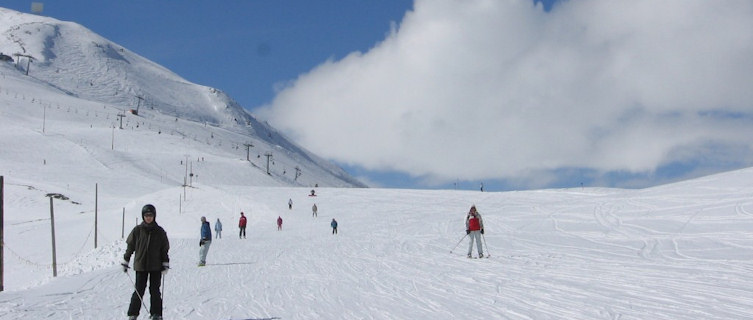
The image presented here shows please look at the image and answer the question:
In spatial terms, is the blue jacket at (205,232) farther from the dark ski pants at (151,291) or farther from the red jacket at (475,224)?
the dark ski pants at (151,291)

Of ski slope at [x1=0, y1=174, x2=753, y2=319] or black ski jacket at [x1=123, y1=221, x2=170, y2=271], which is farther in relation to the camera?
ski slope at [x1=0, y1=174, x2=753, y2=319]

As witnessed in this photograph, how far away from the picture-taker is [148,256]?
28.3 ft

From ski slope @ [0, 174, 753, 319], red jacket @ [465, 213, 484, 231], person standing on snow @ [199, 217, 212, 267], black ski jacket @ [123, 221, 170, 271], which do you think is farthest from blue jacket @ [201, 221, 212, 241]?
black ski jacket @ [123, 221, 170, 271]

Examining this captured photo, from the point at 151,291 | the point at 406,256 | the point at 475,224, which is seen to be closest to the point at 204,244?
the point at 406,256

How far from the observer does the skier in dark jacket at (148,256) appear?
28.3 feet

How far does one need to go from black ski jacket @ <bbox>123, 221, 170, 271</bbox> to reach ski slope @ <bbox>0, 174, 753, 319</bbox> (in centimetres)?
A: 28

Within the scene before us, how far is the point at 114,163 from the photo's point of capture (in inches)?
4097

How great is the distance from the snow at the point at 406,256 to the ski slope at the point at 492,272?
69 millimetres

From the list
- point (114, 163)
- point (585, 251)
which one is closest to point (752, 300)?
point (585, 251)

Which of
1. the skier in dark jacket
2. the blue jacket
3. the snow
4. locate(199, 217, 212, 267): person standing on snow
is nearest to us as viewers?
the skier in dark jacket

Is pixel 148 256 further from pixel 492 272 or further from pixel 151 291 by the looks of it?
pixel 492 272

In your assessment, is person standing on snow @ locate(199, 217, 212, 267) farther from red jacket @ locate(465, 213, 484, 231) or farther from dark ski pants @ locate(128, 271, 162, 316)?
dark ski pants @ locate(128, 271, 162, 316)

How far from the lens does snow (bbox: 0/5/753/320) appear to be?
10102mm

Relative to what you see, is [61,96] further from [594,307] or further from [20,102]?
[594,307]
